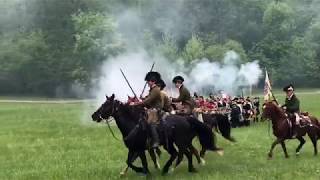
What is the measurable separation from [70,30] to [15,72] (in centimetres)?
953

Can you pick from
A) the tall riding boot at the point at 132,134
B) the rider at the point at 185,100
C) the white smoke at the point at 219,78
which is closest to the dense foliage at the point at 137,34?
the white smoke at the point at 219,78

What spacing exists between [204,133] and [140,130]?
2151mm

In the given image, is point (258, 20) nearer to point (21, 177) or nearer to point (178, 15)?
point (178, 15)

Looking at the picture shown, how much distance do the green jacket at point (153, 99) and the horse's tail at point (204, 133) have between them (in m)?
1.17

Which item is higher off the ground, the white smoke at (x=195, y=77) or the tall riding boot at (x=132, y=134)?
the white smoke at (x=195, y=77)

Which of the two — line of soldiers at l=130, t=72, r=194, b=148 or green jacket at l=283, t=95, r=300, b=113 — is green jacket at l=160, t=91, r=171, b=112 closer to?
line of soldiers at l=130, t=72, r=194, b=148

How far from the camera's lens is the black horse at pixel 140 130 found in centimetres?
1510

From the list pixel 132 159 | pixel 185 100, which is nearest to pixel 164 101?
pixel 185 100

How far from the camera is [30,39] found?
250 ft

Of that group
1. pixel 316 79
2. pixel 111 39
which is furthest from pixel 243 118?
pixel 316 79

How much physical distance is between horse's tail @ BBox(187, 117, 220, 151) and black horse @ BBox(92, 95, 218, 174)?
0.86 ft

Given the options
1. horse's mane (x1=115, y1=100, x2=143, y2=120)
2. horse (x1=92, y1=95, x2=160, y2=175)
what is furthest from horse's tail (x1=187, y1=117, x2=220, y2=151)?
horse (x1=92, y1=95, x2=160, y2=175)

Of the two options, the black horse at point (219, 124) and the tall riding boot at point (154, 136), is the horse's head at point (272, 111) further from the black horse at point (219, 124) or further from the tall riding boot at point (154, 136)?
the tall riding boot at point (154, 136)

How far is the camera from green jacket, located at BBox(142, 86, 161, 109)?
1544 cm
